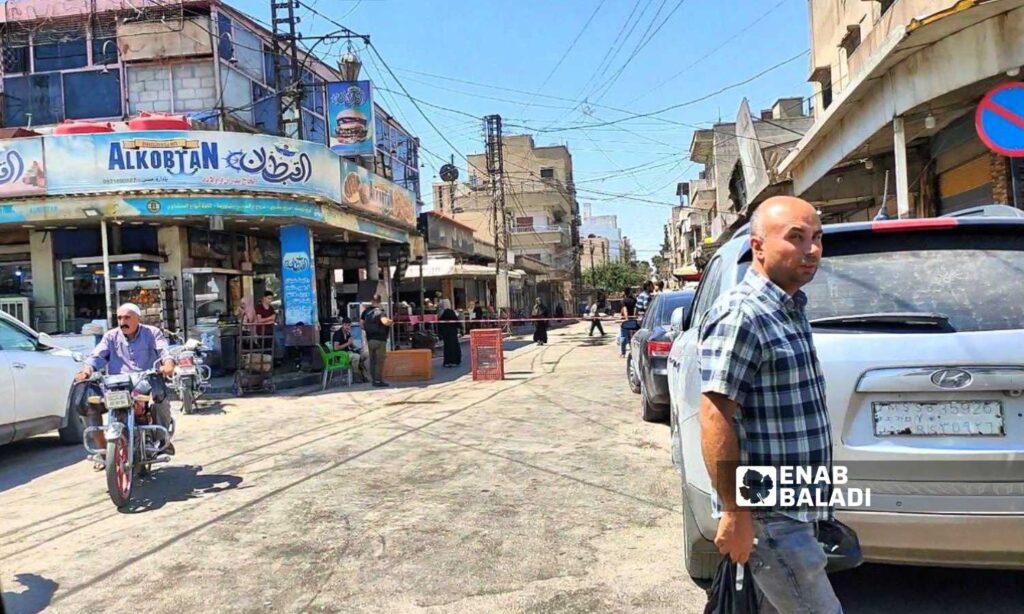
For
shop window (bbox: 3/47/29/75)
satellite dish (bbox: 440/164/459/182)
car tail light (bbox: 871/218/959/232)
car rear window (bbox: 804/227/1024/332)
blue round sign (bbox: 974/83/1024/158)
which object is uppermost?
shop window (bbox: 3/47/29/75)

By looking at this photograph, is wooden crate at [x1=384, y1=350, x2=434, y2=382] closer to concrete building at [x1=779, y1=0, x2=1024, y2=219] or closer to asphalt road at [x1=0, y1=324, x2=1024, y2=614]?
asphalt road at [x1=0, y1=324, x2=1024, y2=614]

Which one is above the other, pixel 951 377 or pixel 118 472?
pixel 951 377

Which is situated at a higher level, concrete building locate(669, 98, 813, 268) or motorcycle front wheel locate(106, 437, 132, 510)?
concrete building locate(669, 98, 813, 268)

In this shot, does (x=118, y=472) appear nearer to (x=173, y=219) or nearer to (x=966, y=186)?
(x=173, y=219)

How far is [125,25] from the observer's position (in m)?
19.4

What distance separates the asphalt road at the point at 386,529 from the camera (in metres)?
3.96

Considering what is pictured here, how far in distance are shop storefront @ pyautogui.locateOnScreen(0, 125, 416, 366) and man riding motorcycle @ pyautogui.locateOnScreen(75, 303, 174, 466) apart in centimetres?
893

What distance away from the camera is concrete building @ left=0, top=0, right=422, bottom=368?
586 inches

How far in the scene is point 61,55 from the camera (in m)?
20.0

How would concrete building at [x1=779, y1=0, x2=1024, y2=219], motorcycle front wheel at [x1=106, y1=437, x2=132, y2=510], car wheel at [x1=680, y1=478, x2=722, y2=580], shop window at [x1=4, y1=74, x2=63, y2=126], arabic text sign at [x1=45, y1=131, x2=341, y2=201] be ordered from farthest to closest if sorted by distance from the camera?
shop window at [x1=4, y1=74, x2=63, y2=126] < arabic text sign at [x1=45, y1=131, x2=341, y2=201] < concrete building at [x1=779, y1=0, x2=1024, y2=219] < motorcycle front wheel at [x1=106, y1=437, x2=132, y2=510] < car wheel at [x1=680, y1=478, x2=722, y2=580]

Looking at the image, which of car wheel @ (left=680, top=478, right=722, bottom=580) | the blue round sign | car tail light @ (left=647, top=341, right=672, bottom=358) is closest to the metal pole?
car tail light @ (left=647, top=341, right=672, bottom=358)

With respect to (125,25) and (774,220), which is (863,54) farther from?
(125,25)

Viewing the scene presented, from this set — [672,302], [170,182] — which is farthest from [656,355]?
[170,182]

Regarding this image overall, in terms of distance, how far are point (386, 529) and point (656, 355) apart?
4.32m
